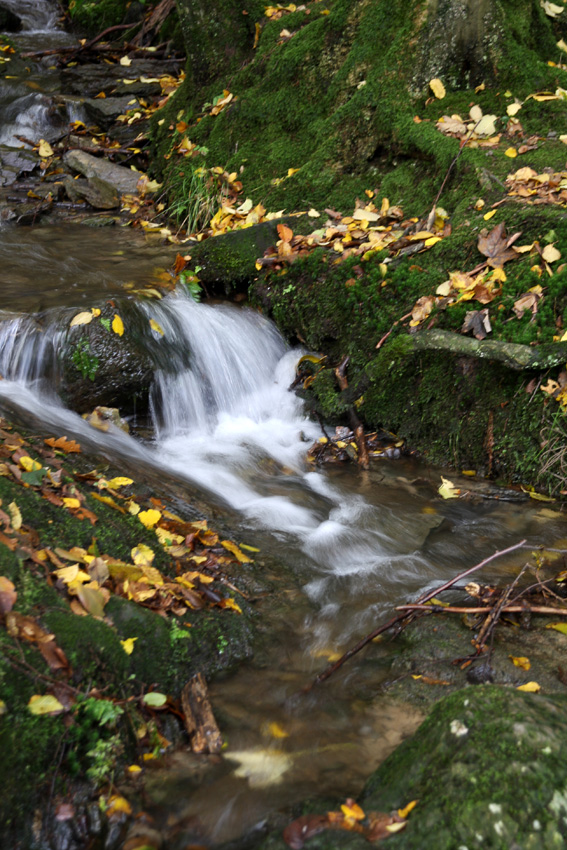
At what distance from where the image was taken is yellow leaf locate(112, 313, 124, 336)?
512 centimetres

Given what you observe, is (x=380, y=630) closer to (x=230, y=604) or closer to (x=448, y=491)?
(x=230, y=604)

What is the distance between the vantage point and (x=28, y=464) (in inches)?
120

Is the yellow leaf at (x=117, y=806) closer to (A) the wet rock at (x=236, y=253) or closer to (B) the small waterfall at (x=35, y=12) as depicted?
(A) the wet rock at (x=236, y=253)

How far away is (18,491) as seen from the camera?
277 centimetres

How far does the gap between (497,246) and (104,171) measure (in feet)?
20.6

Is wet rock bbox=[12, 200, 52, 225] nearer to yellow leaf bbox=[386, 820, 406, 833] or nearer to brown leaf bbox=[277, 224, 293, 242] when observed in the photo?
brown leaf bbox=[277, 224, 293, 242]

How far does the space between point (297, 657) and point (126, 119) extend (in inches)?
374

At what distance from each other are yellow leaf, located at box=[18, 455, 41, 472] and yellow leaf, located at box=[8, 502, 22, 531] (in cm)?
38

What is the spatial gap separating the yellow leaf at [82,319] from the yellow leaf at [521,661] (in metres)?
3.81

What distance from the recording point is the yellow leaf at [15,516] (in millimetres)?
2570

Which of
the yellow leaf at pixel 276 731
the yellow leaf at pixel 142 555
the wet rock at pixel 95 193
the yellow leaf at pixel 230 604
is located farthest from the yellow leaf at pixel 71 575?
the wet rock at pixel 95 193

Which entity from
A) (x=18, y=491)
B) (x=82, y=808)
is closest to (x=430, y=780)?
(x=82, y=808)

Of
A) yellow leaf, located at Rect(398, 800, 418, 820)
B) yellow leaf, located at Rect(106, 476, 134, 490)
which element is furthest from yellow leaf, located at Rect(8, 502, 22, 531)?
yellow leaf, located at Rect(398, 800, 418, 820)

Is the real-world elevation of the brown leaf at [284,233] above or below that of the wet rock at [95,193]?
below
